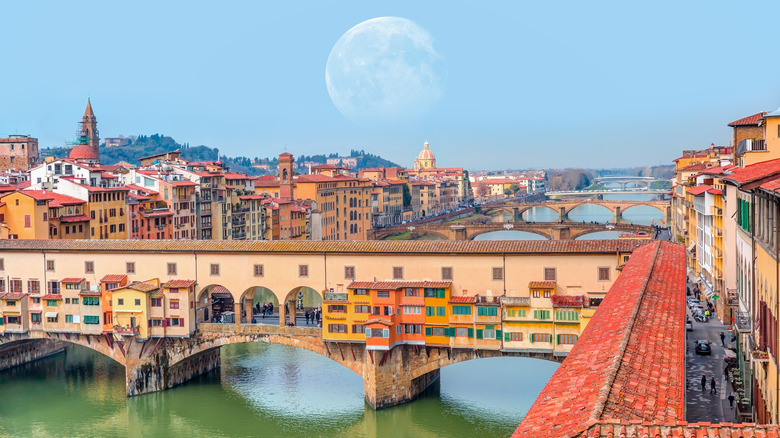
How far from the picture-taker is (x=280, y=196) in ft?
205

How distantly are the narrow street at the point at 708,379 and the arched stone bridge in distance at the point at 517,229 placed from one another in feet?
118

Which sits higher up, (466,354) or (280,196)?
(280,196)

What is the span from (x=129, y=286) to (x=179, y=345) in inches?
88.8

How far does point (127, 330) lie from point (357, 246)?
7.07m

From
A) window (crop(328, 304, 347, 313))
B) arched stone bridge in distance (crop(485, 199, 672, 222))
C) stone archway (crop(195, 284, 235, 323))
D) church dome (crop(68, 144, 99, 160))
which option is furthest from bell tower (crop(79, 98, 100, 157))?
→ window (crop(328, 304, 347, 313))

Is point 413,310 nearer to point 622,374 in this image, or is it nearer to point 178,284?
point 178,284

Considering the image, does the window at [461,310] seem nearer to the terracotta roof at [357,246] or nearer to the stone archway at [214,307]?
the terracotta roof at [357,246]

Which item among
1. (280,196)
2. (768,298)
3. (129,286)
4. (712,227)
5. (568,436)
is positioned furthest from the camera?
(280,196)

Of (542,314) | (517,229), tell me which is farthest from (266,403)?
(517,229)

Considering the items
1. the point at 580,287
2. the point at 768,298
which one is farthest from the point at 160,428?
the point at 768,298

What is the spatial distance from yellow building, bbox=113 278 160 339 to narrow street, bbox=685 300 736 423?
14.9 meters

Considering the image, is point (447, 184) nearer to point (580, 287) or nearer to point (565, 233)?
point (565, 233)

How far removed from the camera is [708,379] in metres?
19.2

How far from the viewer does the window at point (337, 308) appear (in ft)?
81.2
